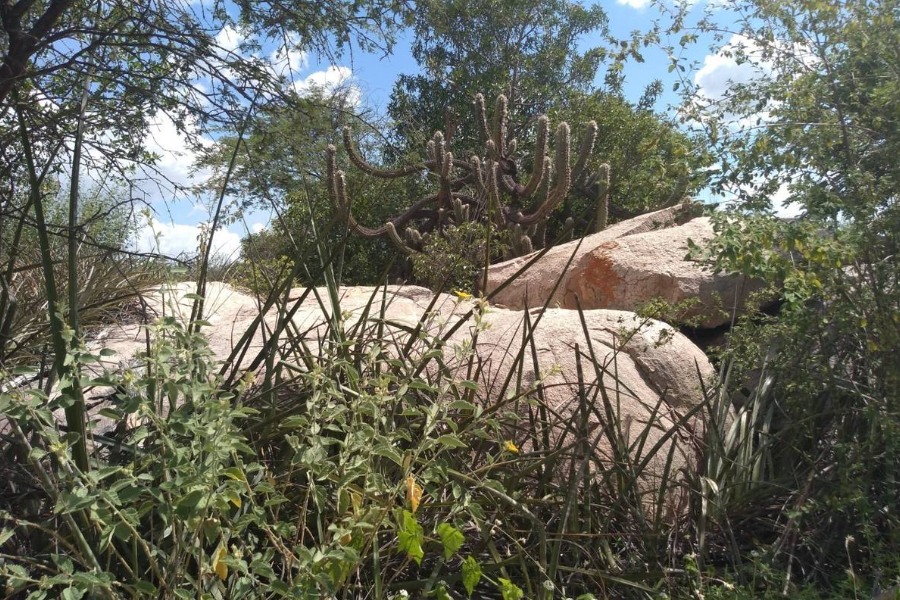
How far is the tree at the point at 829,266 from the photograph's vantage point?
3.16m

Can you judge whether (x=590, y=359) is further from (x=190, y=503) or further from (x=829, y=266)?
(x=190, y=503)

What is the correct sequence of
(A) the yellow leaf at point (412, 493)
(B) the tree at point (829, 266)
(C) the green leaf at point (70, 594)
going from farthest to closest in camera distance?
(B) the tree at point (829, 266) → (A) the yellow leaf at point (412, 493) → (C) the green leaf at point (70, 594)

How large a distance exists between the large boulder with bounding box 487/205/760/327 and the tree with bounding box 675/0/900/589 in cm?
158

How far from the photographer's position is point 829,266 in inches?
144

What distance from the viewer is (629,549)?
293 cm

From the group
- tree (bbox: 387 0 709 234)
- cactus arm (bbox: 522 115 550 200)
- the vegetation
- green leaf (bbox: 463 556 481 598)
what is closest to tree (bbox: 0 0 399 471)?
the vegetation

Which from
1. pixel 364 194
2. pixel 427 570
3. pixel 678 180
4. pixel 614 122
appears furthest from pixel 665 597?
pixel 614 122

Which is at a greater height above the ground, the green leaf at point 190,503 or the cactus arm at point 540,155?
the cactus arm at point 540,155

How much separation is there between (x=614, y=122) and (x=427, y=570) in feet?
47.8

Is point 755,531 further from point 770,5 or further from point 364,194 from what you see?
point 364,194

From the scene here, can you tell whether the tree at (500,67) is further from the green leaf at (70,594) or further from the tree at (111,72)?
the green leaf at (70,594)

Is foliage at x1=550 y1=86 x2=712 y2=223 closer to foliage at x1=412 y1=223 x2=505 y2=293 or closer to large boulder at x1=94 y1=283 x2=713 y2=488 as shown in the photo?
foliage at x1=412 y1=223 x2=505 y2=293

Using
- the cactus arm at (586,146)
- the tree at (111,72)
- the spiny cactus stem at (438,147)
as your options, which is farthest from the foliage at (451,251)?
the tree at (111,72)

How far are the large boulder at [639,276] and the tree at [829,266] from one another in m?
1.58
